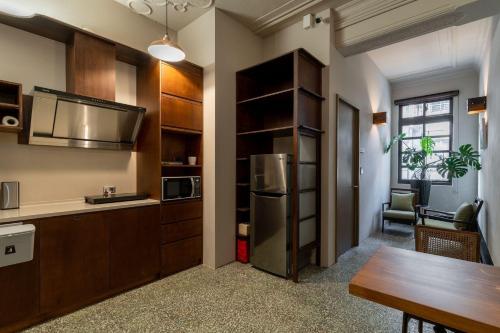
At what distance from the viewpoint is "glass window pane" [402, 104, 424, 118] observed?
592cm

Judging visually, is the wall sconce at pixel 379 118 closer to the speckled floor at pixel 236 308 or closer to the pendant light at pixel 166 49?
the speckled floor at pixel 236 308

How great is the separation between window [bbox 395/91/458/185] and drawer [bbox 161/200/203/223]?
17.6ft

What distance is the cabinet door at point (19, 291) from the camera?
72.3 inches

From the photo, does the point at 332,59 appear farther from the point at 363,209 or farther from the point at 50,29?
the point at 50,29

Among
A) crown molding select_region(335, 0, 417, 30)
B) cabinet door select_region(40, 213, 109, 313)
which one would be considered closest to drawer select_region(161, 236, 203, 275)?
cabinet door select_region(40, 213, 109, 313)

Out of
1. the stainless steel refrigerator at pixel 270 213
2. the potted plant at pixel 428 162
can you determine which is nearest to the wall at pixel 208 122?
the stainless steel refrigerator at pixel 270 213

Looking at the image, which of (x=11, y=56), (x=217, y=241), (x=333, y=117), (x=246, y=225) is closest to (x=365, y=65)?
(x=333, y=117)

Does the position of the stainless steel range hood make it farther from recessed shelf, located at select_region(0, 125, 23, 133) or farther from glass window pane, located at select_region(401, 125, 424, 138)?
glass window pane, located at select_region(401, 125, 424, 138)

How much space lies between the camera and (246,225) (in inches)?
129

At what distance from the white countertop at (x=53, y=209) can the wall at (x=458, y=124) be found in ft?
20.4

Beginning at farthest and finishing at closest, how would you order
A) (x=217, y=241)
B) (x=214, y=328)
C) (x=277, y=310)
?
(x=217, y=241), (x=277, y=310), (x=214, y=328)

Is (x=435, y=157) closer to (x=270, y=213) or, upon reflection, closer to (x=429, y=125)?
(x=429, y=125)

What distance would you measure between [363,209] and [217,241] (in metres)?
2.81

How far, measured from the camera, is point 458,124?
538 cm
